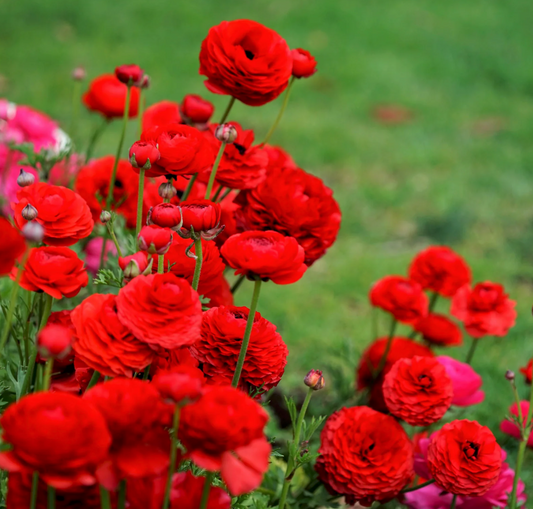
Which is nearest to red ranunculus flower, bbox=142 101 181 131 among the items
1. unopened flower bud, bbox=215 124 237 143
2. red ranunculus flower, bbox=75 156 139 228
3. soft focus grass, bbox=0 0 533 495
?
red ranunculus flower, bbox=75 156 139 228

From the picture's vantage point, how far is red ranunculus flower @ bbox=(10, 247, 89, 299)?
60 centimetres

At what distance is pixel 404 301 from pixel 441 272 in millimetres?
158

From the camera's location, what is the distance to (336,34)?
4.70m

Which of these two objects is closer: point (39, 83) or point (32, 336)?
point (32, 336)

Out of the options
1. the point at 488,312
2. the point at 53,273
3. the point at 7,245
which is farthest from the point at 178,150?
the point at 488,312

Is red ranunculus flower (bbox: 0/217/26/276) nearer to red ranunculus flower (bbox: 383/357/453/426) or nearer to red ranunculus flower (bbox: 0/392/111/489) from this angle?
red ranunculus flower (bbox: 0/392/111/489)

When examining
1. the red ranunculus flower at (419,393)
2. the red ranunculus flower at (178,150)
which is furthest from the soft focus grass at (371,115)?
the red ranunculus flower at (178,150)

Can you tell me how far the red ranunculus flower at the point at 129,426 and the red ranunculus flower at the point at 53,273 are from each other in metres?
0.14

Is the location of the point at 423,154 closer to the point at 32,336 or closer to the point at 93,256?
the point at 93,256

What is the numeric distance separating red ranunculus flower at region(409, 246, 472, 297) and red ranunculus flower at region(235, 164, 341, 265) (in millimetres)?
444

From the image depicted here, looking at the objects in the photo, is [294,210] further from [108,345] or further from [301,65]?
[108,345]

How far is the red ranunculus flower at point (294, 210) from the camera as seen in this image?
32.7 inches

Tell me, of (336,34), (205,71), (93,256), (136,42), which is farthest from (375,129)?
(205,71)

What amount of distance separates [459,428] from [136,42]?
3963 millimetres
